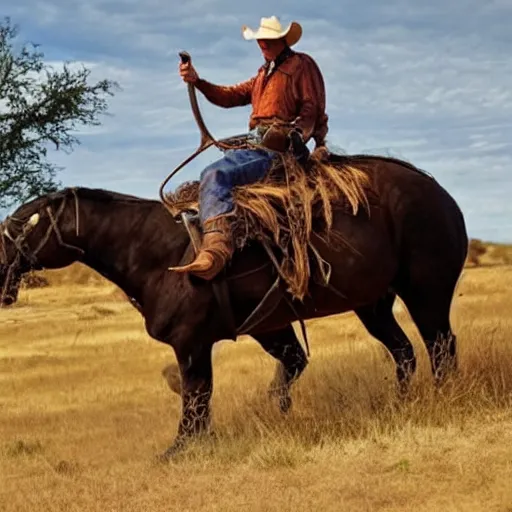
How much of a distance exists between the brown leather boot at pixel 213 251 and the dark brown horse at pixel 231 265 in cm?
27

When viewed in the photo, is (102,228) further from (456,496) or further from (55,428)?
(456,496)

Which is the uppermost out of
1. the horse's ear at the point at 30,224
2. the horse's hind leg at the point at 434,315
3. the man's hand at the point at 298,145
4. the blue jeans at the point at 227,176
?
the man's hand at the point at 298,145

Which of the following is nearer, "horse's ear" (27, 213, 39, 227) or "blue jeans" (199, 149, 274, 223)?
"blue jeans" (199, 149, 274, 223)

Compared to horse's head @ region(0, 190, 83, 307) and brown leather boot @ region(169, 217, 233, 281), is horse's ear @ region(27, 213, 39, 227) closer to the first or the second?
horse's head @ region(0, 190, 83, 307)

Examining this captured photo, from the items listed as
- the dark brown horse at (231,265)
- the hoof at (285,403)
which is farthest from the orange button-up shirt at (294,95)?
the hoof at (285,403)

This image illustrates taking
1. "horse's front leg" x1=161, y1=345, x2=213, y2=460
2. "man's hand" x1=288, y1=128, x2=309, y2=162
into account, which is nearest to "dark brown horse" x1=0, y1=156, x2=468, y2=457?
"horse's front leg" x1=161, y1=345, x2=213, y2=460

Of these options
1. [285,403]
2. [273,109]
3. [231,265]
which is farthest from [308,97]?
[285,403]

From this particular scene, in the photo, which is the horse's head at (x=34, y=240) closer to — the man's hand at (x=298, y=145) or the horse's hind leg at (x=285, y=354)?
the man's hand at (x=298, y=145)

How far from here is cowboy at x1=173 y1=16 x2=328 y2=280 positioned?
795 centimetres

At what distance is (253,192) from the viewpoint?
795 cm

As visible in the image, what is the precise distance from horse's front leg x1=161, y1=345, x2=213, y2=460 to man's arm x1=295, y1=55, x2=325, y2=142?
6.40 ft

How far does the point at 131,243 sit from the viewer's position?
8102mm

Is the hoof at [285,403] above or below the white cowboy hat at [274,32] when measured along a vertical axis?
below

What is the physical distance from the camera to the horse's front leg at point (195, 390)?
7719mm
